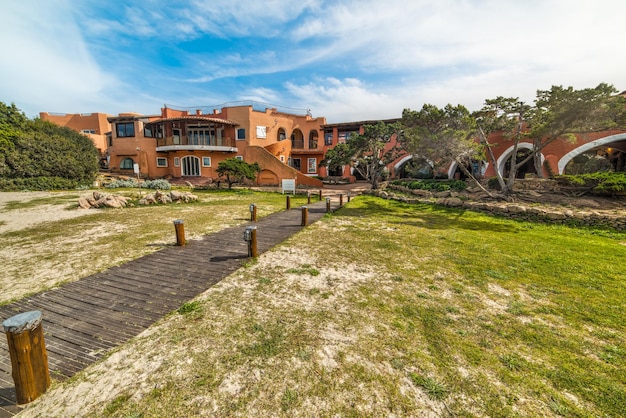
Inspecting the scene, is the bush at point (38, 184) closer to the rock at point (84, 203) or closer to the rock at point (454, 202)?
the rock at point (84, 203)

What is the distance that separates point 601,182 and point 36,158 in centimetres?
3925

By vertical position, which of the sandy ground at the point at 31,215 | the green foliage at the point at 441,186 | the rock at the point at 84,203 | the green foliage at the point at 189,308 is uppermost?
the green foliage at the point at 441,186

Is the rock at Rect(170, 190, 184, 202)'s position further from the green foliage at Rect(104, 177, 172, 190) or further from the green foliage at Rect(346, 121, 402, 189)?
the green foliage at Rect(346, 121, 402, 189)

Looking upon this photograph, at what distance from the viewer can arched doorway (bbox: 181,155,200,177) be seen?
28.2 meters

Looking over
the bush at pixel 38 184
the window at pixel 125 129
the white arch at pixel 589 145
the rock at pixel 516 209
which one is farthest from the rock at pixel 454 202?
the window at pixel 125 129

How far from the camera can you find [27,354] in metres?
2.52

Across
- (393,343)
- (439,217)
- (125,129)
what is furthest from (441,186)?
(125,129)

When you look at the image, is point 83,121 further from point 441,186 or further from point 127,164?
point 441,186

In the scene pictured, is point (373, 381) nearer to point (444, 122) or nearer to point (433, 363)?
point (433, 363)

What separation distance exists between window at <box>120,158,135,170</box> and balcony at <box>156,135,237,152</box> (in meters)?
5.59

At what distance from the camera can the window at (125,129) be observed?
29.5 m

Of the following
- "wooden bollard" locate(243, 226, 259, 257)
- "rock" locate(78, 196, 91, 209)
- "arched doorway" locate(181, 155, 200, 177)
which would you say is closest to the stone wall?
"wooden bollard" locate(243, 226, 259, 257)

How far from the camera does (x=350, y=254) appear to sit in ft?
23.1

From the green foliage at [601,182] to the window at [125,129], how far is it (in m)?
40.6
